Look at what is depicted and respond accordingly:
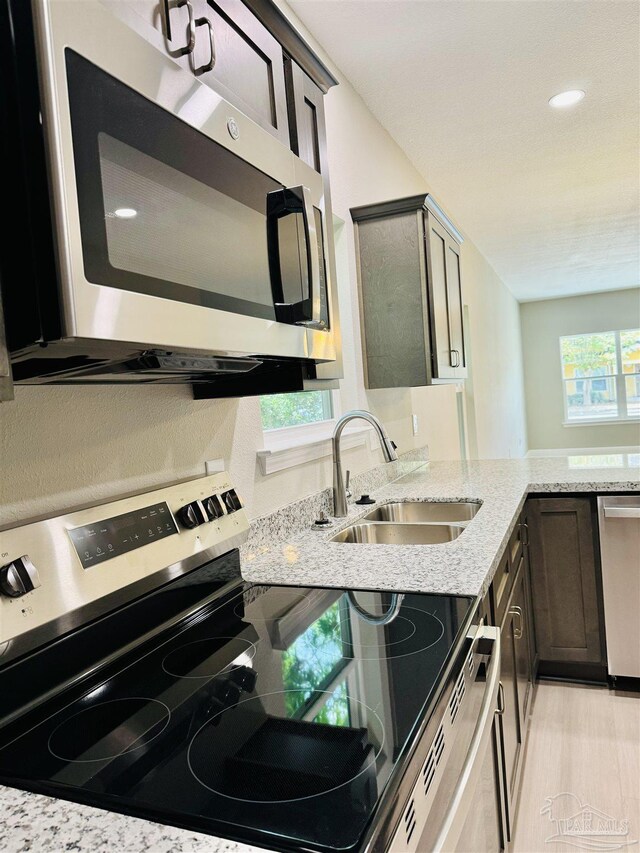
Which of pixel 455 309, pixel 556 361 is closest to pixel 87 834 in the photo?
pixel 455 309

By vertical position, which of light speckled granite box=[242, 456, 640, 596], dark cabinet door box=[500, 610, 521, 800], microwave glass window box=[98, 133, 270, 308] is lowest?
dark cabinet door box=[500, 610, 521, 800]

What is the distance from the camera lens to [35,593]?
890 mm

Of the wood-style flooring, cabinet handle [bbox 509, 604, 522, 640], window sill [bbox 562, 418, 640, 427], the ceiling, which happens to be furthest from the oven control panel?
window sill [bbox 562, 418, 640, 427]

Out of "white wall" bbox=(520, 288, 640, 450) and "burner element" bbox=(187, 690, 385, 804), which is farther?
"white wall" bbox=(520, 288, 640, 450)

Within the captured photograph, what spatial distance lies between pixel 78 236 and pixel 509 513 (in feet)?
5.40

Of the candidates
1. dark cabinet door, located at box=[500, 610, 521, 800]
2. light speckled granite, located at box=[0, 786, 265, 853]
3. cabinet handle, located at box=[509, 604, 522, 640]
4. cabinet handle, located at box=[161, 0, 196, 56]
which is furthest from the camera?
cabinet handle, located at box=[509, 604, 522, 640]

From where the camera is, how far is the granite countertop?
604 millimetres

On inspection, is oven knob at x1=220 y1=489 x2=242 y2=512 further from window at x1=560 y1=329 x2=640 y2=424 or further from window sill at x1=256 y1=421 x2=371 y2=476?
window at x1=560 y1=329 x2=640 y2=424

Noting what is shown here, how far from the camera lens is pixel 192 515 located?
1272 mm

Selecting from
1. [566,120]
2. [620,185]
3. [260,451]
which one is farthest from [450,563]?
[620,185]

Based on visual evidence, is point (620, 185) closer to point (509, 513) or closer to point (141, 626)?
point (509, 513)

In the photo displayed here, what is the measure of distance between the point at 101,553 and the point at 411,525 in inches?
49.2

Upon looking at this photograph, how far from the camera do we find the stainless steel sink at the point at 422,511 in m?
2.32

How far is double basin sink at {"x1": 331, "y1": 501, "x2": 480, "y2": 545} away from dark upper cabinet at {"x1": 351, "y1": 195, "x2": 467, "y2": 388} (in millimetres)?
593
